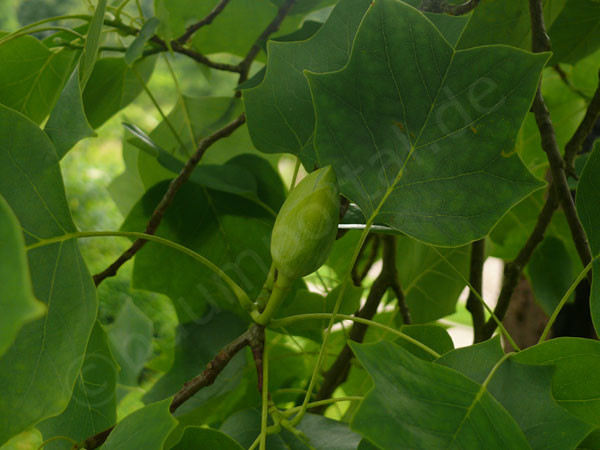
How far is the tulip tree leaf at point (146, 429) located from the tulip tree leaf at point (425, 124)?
0.10 m

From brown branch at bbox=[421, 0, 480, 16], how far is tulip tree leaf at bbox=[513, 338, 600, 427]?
0.48 ft

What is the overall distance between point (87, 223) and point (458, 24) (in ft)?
4.96

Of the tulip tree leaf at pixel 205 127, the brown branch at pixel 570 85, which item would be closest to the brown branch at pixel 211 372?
the tulip tree leaf at pixel 205 127

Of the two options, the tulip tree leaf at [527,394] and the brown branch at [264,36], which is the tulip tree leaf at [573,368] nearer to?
the tulip tree leaf at [527,394]

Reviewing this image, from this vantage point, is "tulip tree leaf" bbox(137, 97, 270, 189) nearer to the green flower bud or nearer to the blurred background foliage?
the green flower bud

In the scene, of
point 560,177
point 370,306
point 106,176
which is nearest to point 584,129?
point 560,177

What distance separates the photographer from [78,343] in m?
0.20

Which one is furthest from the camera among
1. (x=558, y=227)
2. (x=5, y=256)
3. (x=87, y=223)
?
(x=87, y=223)

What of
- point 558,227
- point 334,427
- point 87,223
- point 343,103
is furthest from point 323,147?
point 87,223

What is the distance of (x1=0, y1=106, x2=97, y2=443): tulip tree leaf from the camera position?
19 cm

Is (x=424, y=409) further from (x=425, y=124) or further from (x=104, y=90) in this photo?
(x=104, y=90)

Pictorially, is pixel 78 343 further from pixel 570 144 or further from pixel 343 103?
pixel 570 144

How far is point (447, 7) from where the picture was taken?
267 millimetres

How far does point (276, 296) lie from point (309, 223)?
44 mm
